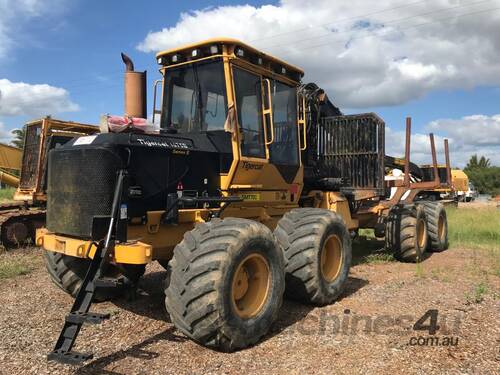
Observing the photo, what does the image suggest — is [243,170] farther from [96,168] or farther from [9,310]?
[9,310]

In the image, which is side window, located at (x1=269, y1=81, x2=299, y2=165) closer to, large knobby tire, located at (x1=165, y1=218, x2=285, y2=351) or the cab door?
the cab door

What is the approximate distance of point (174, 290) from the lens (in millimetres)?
4625

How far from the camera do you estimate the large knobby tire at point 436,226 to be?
36.3 ft

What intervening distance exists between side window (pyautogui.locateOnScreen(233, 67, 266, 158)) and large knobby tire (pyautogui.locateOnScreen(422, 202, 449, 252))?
19.9 ft

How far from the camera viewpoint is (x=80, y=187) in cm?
523

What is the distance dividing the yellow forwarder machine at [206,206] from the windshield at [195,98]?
0.02 m

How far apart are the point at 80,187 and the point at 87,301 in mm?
1268

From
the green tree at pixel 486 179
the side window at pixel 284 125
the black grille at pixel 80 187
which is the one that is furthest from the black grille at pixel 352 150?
the green tree at pixel 486 179

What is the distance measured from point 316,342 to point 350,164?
201 inches

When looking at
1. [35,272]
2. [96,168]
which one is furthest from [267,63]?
[35,272]

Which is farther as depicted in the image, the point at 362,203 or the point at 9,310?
the point at 362,203

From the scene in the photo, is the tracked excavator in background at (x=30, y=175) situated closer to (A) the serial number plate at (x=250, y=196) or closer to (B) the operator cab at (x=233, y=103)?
(B) the operator cab at (x=233, y=103)

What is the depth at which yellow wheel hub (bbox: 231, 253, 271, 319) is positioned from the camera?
202 inches

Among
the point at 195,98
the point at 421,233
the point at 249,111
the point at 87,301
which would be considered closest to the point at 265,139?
the point at 249,111
